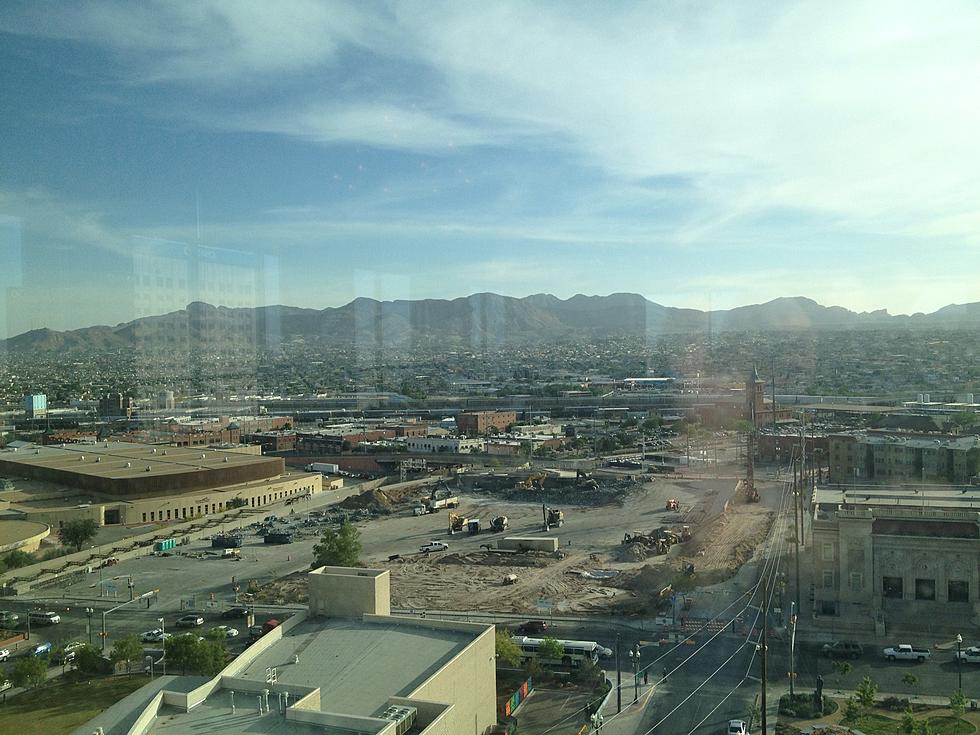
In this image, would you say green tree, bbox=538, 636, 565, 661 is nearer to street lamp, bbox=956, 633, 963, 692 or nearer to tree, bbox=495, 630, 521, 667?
tree, bbox=495, 630, 521, 667

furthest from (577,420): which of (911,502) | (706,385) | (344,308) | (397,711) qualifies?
(397,711)

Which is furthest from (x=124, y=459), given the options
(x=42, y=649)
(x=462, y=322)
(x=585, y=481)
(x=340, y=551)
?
(x=462, y=322)

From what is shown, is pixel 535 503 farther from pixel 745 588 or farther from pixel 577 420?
pixel 577 420

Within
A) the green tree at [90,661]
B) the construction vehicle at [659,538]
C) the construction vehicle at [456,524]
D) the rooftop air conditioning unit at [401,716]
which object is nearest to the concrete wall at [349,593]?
the rooftop air conditioning unit at [401,716]

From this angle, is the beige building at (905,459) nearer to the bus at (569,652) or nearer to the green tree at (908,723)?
the bus at (569,652)

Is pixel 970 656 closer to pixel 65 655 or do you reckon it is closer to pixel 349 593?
pixel 349 593

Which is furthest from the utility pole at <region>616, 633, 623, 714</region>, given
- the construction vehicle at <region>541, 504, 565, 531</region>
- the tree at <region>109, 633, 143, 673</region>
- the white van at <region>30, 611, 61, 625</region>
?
the construction vehicle at <region>541, 504, 565, 531</region>
